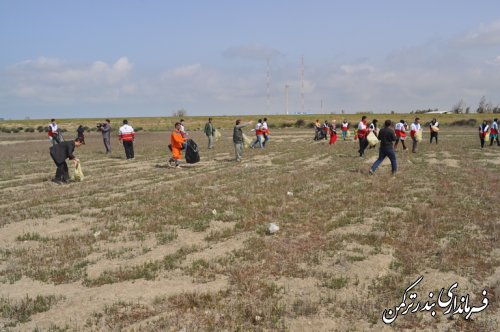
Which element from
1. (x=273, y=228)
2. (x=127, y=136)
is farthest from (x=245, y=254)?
(x=127, y=136)

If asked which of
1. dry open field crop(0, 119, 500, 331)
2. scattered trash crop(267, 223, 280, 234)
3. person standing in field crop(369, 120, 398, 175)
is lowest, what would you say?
dry open field crop(0, 119, 500, 331)

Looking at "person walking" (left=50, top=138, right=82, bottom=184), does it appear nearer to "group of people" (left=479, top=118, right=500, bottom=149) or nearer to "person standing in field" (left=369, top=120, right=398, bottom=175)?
"person standing in field" (left=369, top=120, right=398, bottom=175)

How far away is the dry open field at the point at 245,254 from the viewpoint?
5.13 meters

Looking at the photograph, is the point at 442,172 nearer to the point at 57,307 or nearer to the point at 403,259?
the point at 403,259

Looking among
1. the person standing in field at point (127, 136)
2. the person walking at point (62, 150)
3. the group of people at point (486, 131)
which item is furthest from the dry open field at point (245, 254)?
the group of people at point (486, 131)

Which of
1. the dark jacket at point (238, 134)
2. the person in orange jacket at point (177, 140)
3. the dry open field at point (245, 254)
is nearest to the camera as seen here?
the dry open field at point (245, 254)

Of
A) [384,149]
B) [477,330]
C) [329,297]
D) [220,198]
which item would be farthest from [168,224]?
[384,149]

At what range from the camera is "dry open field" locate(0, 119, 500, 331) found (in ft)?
16.8

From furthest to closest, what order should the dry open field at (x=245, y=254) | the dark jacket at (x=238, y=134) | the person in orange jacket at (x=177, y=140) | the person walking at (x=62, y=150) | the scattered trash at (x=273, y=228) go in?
the dark jacket at (x=238, y=134) < the person in orange jacket at (x=177, y=140) < the person walking at (x=62, y=150) < the scattered trash at (x=273, y=228) < the dry open field at (x=245, y=254)

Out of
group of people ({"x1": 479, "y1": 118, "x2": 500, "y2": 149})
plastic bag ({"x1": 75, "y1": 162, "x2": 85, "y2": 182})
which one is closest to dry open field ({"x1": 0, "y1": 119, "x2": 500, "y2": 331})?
plastic bag ({"x1": 75, "y1": 162, "x2": 85, "y2": 182})

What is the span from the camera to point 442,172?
623 inches

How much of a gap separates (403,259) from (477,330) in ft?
6.76

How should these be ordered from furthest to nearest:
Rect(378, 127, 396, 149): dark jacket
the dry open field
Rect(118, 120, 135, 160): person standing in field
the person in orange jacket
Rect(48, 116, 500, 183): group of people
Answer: Rect(118, 120, 135, 160): person standing in field
the person in orange jacket
Rect(378, 127, 396, 149): dark jacket
Rect(48, 116, 500, 183): group of people
the dry open field

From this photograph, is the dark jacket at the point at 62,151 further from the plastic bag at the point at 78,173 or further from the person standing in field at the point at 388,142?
the person standing in field at the point at 388,142
